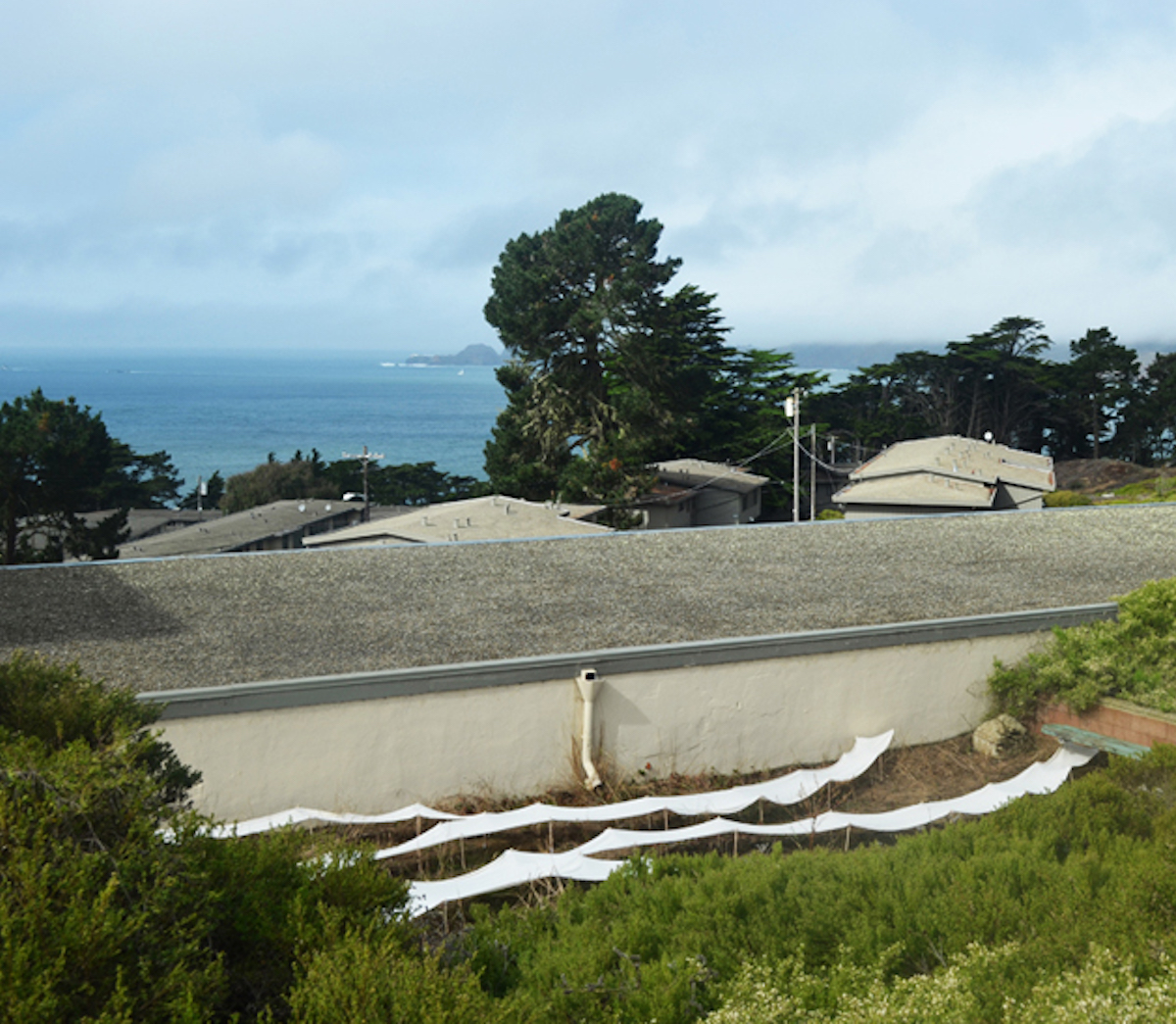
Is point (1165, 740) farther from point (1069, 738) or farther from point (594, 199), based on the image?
point (594, 199)

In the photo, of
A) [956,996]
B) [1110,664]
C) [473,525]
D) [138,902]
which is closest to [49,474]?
[473,525]

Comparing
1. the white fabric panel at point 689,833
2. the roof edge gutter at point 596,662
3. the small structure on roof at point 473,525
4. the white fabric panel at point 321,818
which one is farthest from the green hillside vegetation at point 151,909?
the small structure on roof at point 473,525

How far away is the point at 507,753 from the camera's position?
12.7 meters

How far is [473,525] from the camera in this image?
34.4 m

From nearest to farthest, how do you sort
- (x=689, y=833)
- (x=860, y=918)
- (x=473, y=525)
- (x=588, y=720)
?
(x=860, y=918)
(x=689, y=833)
(x=588, y=720)
(x=473, y=525)

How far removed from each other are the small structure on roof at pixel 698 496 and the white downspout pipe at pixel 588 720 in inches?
1141

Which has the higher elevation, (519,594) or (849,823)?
(519,594)

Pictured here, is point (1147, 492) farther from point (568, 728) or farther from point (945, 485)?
point (568, 728)

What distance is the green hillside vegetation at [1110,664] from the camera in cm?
1333

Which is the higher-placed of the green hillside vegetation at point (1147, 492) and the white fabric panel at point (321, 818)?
the green hillside vegetation at point (1147, 492)

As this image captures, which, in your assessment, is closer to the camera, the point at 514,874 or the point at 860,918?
the point at 860,918

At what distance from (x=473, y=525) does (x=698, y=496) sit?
50.2 feet

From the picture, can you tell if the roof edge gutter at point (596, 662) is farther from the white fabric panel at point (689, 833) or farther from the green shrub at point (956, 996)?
the green shrub at point (956, 996)

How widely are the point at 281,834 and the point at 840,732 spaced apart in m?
9.72
